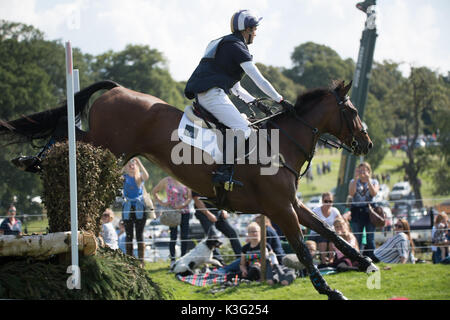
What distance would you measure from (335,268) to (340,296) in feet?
9.73

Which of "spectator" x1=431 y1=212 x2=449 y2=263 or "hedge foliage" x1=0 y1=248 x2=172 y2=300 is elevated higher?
"hedge foliage" x1=0 y1=248 x2=172 y2=300

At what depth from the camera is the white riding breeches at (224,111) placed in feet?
18.0

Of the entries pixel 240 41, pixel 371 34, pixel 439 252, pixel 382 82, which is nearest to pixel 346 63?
pixel 382 82

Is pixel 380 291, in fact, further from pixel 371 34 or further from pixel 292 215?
pixel 371 34

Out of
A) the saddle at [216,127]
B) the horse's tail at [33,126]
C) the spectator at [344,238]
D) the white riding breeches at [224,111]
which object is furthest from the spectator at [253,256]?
the horse's tail at [33,126]

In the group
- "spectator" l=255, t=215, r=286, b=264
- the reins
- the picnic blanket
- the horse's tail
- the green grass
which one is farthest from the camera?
"spectator" l=255, t=215, r=286, b=264

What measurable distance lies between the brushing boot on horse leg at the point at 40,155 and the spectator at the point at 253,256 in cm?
373

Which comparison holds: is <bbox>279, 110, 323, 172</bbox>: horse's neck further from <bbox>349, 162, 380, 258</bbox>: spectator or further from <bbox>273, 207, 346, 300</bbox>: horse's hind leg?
<bbox>349, 162, 380, 258</bbox>: spectator

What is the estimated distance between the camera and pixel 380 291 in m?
6.96

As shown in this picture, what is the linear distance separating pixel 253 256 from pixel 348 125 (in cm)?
313

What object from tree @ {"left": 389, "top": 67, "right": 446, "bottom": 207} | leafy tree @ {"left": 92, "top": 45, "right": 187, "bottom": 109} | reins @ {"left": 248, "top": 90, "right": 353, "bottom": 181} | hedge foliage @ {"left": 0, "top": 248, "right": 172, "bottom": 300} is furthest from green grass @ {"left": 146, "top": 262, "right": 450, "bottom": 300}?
leafy tree @ {"left": 92, "top": 45, "right": 187, "bottom": 109}

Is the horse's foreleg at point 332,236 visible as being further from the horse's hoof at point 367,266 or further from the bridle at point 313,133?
the bridle at point 313,133

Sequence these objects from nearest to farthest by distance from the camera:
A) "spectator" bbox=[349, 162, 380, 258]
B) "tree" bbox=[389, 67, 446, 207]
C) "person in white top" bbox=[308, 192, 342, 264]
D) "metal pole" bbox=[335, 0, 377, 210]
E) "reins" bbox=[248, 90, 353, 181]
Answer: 1. "reins" bbox=[248, 90, 353, 181]
2. "person in white top" bbox=[308, 192, 342, 264]
3. "spectator" bbox=[349, 162, 380, 258]
4. "metal pole" bbox=[335, 0, 377, 210]
5. "tree" bbox=[389, 67, 446, 207]

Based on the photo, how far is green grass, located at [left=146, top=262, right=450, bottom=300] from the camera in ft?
22.3
